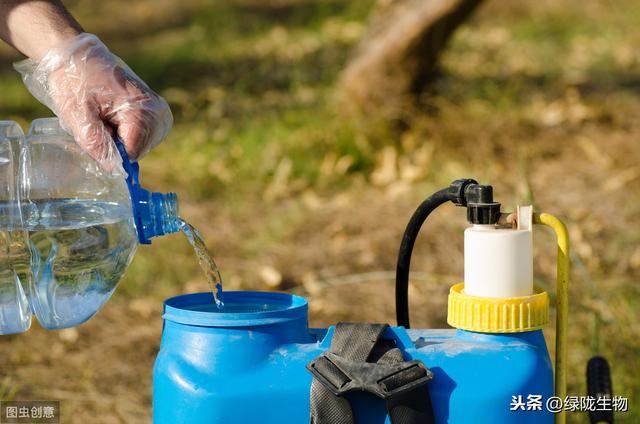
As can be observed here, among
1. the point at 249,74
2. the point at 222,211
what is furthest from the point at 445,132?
the point at 249,74

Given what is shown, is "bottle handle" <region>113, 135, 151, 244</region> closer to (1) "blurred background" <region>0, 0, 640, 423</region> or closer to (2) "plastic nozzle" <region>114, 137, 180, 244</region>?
(2) "plastic nozzle" <region>114, 137, 180, 244</region>

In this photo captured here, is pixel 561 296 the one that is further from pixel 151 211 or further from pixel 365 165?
pixel 365 165

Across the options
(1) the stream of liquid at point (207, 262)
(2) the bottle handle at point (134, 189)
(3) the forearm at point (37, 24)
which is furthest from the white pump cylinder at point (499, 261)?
(3) the forearm at point (37, 24)

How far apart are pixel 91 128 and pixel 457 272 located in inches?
73.0

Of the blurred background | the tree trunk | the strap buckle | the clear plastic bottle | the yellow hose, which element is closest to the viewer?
the strap buckle

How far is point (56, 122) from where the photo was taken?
1.88 meters

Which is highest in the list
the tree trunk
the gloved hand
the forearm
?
the tree trunk

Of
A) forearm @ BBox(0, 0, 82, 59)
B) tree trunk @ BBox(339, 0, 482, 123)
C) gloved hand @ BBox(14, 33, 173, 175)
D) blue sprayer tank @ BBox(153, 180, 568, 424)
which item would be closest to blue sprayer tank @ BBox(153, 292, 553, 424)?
blue sprayer tank @ BBox(153, 180, 568, 424)

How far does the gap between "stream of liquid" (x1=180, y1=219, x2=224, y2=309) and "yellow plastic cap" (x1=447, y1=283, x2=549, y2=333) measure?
0.43 metres

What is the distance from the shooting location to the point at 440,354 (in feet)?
4.77

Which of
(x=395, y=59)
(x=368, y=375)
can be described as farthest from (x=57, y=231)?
(x=395, y=59)

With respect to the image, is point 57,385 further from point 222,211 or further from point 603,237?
point 603,237

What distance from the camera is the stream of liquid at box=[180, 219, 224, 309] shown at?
1605 mm

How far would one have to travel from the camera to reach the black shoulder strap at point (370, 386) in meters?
1.39
